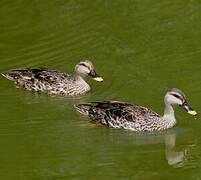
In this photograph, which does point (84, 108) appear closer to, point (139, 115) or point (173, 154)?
point (139, 115)

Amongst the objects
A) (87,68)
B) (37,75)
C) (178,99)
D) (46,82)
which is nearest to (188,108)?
(178,99)

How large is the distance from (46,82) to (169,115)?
344 centimetres

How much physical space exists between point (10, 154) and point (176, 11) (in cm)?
968

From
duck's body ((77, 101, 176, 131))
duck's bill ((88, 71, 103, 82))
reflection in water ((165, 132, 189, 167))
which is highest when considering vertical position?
duck's bill ((88, 71, 103, 82))

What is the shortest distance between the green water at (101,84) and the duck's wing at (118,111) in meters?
0.24

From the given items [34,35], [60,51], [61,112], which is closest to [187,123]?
[61,112]

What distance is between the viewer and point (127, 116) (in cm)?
1611

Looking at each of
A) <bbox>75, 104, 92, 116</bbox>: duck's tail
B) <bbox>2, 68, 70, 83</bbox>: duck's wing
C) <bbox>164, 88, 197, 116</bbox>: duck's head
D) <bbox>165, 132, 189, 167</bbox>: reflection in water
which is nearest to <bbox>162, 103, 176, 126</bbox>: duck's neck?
<bbox>164, 88, 197, 116</bbox>: duck's head

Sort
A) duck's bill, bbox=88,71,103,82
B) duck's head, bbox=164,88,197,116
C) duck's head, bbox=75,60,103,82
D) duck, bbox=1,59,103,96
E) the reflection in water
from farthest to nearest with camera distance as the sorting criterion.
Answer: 1. duck, bbox=1,59,103,96
2. duck's head, bbox=75,60,103,82
3. duck's bill, bbox=88,71,103,82
4. duck's head, bbox=164,88,197,116
5. the reflection in water

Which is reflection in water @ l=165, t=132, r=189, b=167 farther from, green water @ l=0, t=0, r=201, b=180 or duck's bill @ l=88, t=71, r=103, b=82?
duck's bill @ l=88, t=71, r=103, b=82

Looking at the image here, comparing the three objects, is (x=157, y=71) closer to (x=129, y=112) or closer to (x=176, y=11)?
(x=129, y=112)

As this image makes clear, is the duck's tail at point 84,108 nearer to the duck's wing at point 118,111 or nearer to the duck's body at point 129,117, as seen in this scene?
the duck's wing at point 118,111

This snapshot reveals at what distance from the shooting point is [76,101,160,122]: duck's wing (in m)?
16.1

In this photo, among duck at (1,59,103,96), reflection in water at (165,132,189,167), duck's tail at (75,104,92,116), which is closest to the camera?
reflection in water at (165,132,189,167)
